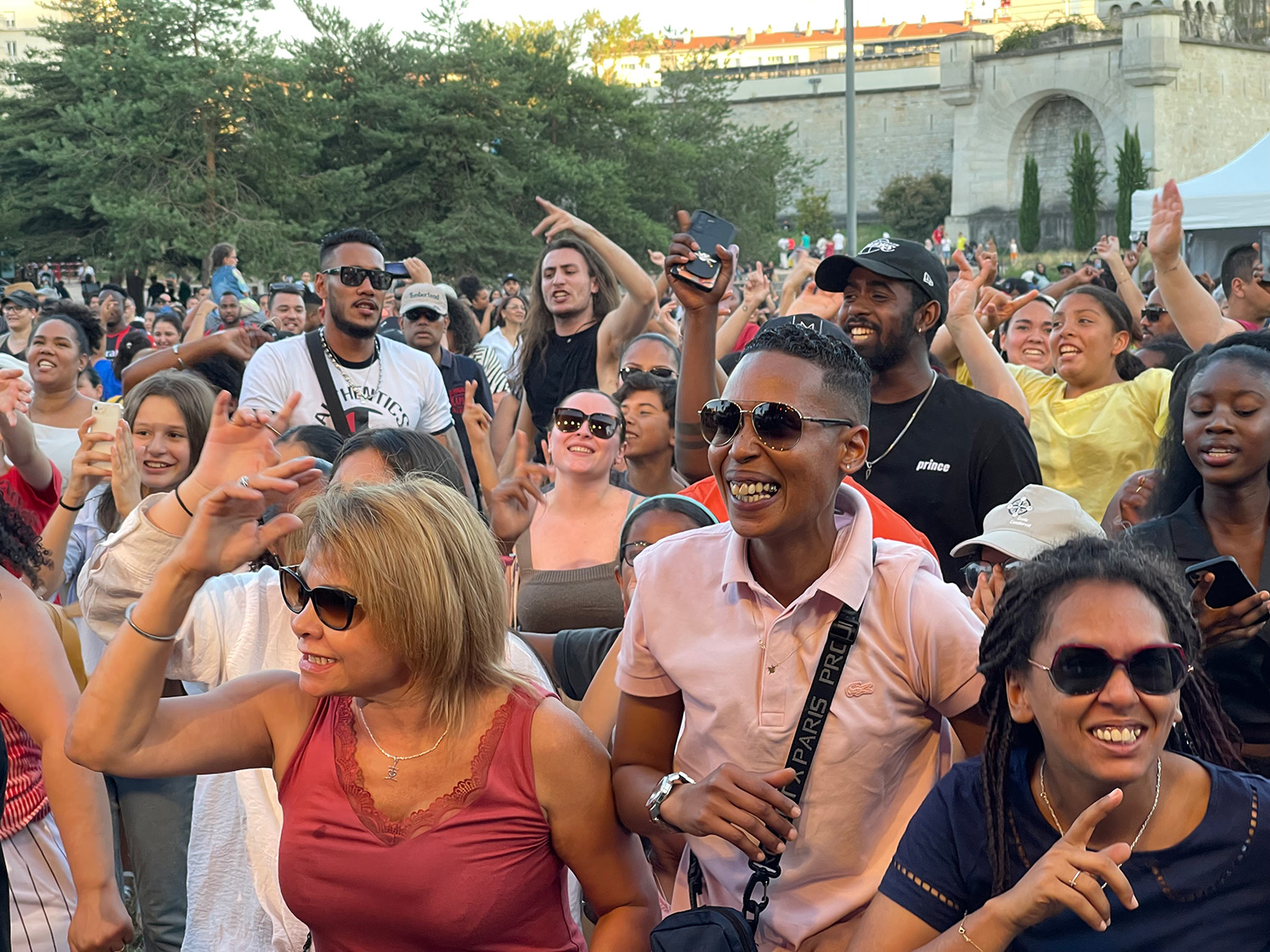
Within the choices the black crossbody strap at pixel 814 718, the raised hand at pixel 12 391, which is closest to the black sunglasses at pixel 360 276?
the raised hand at pixel 12 391

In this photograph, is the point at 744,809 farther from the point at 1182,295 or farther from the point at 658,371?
the point at 1182,295

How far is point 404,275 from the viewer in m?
8.93

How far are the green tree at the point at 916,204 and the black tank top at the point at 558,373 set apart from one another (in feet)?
205

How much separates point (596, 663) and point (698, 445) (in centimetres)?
71

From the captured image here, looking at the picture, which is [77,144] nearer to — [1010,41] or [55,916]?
[55,916]

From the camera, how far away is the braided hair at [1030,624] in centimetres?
233

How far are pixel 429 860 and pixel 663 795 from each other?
1.39 ft

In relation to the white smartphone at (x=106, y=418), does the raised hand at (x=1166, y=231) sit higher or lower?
higher

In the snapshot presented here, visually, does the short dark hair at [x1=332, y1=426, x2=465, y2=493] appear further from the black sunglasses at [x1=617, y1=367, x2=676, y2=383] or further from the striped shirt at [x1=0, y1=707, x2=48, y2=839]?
the black sunglasses at [x1=617, y1=367, x2=676, y2=383]

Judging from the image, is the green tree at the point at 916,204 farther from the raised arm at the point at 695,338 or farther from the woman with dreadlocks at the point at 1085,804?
the woman with dreadlocks at the point at 1085,804

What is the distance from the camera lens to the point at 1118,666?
7.39 feet

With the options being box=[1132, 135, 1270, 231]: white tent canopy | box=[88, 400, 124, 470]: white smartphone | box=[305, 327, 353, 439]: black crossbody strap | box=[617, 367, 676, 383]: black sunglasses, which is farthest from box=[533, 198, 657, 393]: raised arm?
box=[1132, 135, 1270, 231]: white tent canopy

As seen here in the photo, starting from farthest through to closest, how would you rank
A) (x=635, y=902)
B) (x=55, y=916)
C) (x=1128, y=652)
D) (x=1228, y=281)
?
(x=1228, y=281) → (x=55, y=916) → (x=635, y=902) → (x=1128, y=652)

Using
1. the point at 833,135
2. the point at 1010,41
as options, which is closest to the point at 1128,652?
the point at 1010,41
